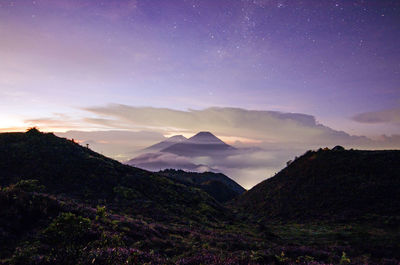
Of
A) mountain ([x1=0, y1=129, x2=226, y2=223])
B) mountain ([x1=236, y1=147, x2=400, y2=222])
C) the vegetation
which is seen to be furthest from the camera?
mountain ([x1=236, y1=147, x2=400, y2=222])

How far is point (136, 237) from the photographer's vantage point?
13031 mm

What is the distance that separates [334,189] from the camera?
3819 cm

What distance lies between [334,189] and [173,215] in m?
30.3

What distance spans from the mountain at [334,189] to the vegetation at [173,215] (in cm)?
17

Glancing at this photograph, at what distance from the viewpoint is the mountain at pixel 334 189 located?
107 ft

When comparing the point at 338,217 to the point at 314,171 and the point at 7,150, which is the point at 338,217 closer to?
the point at 314,171

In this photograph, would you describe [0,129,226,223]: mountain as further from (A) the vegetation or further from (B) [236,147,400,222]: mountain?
(B) [236,147,400,222]: mountain

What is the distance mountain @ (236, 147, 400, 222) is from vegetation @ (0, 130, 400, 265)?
17 cm

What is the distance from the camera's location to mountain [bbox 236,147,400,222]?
3269 centimetres

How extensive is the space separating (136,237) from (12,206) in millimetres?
6692

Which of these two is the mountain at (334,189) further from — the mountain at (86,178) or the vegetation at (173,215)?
the mountain at (86,178)

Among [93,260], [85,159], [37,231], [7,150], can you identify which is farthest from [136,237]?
[7,150]

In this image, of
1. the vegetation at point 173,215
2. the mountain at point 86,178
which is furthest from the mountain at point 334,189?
the mountain at point 86,178

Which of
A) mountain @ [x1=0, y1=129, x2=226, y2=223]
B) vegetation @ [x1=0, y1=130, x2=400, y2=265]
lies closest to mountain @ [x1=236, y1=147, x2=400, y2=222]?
vegetation @ [x1=0, y1=130, x2=400, y2=265]
